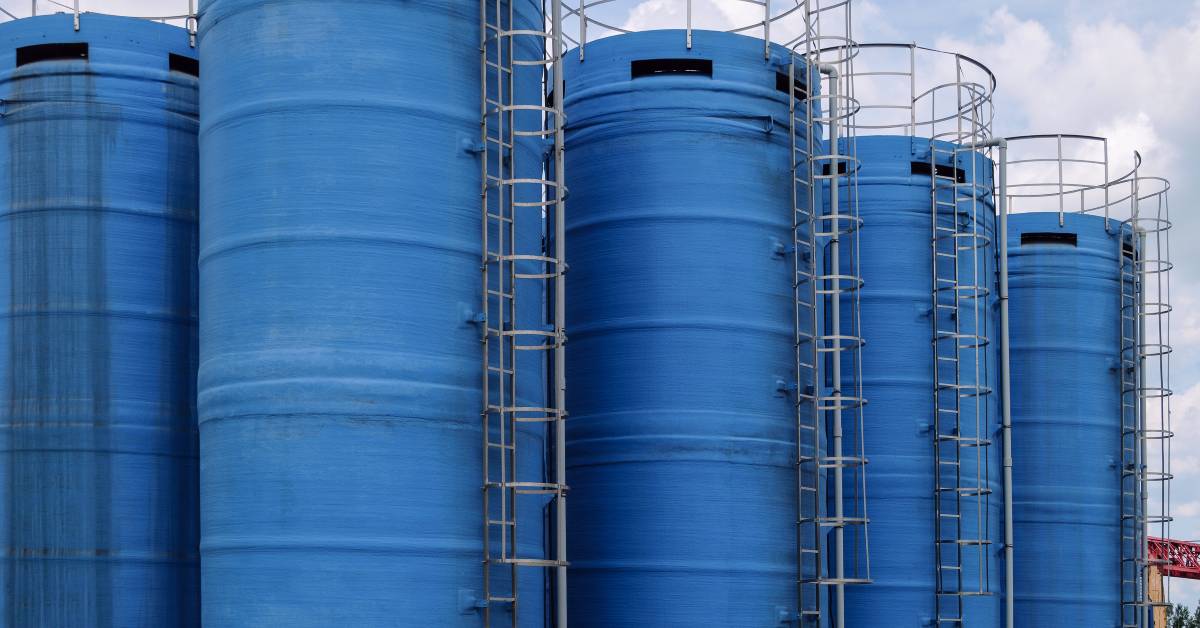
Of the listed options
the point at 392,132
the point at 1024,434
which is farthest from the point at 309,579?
the point at 1024,434

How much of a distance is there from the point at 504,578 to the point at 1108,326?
1728cm

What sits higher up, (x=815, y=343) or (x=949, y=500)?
(x=815, y=343)

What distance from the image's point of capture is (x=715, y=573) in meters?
20.4

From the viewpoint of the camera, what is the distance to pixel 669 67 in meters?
Result: 22.0

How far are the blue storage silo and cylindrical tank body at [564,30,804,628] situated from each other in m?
5.22

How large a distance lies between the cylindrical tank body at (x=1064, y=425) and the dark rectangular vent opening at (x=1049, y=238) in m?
0.02

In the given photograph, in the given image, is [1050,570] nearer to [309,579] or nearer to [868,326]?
[868,326]

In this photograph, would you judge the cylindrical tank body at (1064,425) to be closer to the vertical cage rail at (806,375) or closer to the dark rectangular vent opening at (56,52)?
the vertical cage rail at (806,375)

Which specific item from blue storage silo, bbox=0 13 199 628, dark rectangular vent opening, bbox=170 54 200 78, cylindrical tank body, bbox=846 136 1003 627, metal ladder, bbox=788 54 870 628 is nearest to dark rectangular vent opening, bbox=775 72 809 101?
metal ladder, bbox=788 54 870 628

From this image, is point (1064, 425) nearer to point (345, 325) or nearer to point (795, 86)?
point (795, 86)

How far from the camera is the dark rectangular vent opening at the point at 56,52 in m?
21.0

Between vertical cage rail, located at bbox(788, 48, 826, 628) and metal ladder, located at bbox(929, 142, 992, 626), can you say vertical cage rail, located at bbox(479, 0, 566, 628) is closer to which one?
vertical cage rail, located at bbox(788, 48, 826, 628)

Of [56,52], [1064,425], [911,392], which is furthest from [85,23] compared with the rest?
[1064,425]

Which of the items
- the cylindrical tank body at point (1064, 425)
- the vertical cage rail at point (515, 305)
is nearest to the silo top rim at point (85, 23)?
the vertical cage rail at point (515, 305)
